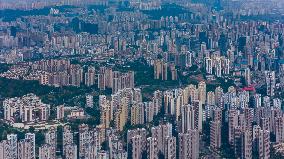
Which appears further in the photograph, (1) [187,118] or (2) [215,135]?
(1) [187,118]

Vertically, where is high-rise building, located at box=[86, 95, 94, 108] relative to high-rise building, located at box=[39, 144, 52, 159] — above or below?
below

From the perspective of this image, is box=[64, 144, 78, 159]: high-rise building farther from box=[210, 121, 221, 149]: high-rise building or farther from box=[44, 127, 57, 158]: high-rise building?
box=[210, 121, 221, 149]: high-rise building

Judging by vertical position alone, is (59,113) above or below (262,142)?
below

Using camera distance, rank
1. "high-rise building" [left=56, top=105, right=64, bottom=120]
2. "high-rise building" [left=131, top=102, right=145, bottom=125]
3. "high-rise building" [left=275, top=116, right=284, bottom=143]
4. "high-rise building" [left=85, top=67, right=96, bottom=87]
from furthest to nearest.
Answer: "high-rise building" [left=85, top=67, right=96, bottom=87], "high-rise building" [left=56, top=105, right=64, bottom=120], "high-rise building" [left=131, top=102, right=145, bottom=125], "high-rise building" [left=275, top=116, right=284, bottom=143]

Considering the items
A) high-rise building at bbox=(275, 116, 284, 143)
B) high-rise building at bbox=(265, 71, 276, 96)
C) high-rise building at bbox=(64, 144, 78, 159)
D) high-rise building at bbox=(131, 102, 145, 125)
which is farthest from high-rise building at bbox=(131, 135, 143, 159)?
high-rise building at bbox=(265, 71, 276, 96)

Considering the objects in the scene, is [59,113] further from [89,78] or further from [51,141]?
[89,78]

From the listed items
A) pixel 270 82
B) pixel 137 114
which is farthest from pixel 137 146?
pixel 270 82

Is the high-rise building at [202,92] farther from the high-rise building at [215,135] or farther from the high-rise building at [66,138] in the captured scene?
the high-rise building at [66,138]

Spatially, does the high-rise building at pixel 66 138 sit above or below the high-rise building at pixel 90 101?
above

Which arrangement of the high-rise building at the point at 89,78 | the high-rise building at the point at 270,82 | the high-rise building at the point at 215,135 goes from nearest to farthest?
the high-rise building at the point at 215,135
the high-rise building at the point at 270,82
the high-rise building at the point at 89,78

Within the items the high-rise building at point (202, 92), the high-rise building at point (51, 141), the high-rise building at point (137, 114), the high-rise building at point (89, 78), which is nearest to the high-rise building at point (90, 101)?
the high-rise building at point (137, 114)

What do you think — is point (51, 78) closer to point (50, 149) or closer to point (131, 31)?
point (50, 149)

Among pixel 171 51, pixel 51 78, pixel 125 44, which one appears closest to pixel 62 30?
pixel 125 44

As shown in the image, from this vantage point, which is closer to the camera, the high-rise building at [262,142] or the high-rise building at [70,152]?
the high-rise building at [70,152]
